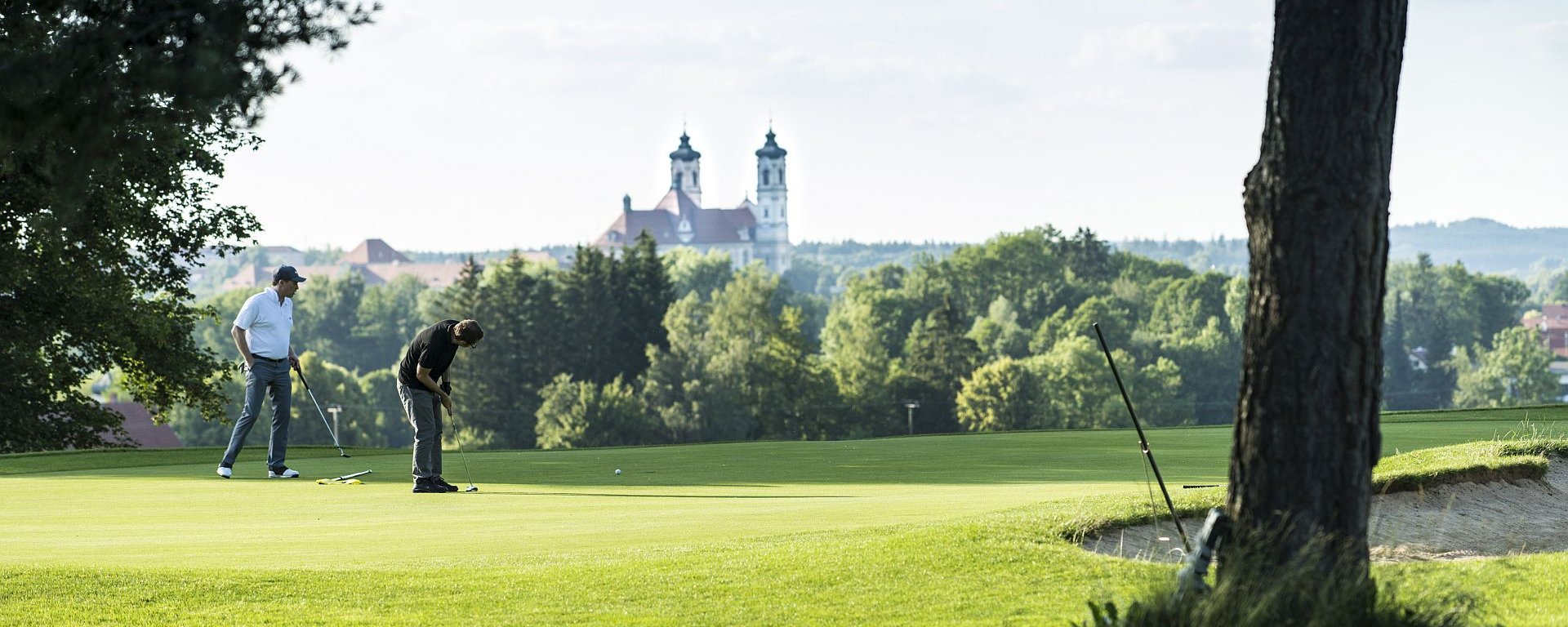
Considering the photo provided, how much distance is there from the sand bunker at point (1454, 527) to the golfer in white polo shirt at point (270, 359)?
8.53 metres

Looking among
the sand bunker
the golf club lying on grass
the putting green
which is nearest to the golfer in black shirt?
the putting green

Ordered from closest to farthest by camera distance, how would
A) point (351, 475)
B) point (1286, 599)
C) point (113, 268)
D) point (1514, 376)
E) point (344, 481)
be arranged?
point (1286, 599) → point (344, 481) → point (351, 475) → point (113, 268) → point (1514, 376)

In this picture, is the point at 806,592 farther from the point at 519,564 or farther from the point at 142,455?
the point at 142,455

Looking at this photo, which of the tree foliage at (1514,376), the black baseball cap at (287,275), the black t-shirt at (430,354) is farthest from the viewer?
the tree foliage at (1514,376)

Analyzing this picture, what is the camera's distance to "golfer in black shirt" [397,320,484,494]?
13.2 metres

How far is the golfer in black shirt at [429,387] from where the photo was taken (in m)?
13.2

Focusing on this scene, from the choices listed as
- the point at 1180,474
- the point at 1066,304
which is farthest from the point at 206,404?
the point at 1066,304

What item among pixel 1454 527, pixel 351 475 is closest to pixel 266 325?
pixel 351 475

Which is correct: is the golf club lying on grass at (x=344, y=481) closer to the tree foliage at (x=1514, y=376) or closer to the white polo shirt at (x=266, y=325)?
the white polo shirt at (x=266, y=325)

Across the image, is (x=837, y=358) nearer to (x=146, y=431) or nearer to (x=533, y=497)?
(x=146, y=431)

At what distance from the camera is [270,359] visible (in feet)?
50.4

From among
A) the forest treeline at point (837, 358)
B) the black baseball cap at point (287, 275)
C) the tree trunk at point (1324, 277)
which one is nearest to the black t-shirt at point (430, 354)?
the black baseball cap at point (287, 275)

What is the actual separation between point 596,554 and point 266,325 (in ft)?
23.7

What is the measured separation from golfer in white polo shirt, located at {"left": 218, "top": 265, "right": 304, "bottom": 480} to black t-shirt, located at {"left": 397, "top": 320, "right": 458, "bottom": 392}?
88.5 inches
